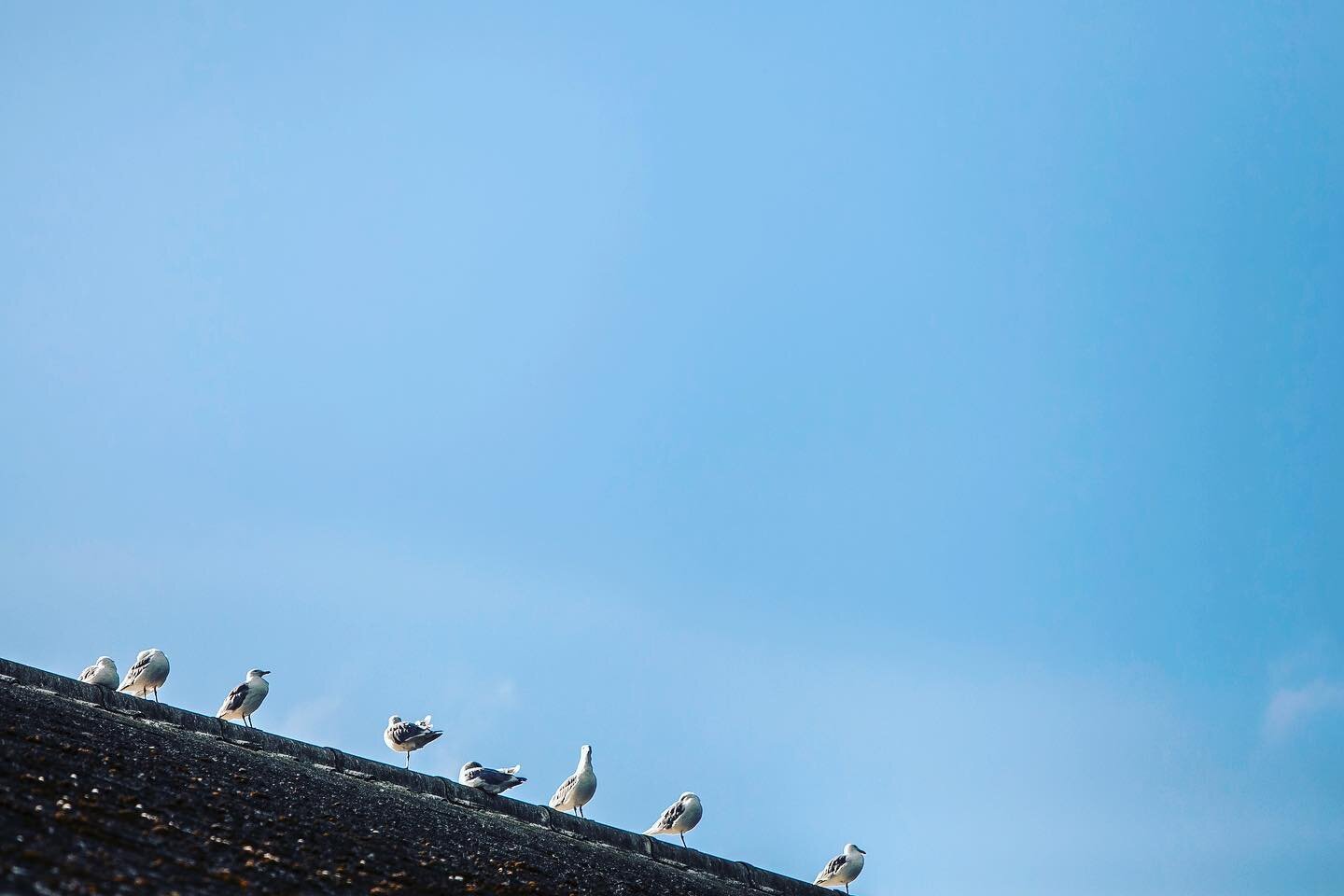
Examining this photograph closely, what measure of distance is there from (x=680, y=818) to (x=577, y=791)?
6.45 ft

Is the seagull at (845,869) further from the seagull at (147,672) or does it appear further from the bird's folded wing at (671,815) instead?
the seagull at (147,672)

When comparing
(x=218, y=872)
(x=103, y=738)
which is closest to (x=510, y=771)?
(x=103, y=738)

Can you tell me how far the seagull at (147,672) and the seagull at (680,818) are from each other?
24.3 ft

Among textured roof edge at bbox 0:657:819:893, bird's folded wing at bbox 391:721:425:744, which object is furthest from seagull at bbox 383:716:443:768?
textured roof edge at bbox 0:657:819:893

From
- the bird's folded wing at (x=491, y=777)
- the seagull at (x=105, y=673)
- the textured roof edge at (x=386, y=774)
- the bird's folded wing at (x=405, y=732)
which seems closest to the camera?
the textured roof edge at (x=386, y=774)

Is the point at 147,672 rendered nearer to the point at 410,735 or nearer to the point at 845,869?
the point at 410,735

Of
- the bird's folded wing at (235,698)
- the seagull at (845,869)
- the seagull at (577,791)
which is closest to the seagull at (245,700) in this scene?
the bird's folded wing at (235,698)

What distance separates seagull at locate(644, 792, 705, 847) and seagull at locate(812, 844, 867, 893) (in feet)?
11.2

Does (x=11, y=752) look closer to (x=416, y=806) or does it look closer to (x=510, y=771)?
(x=416, y=806)

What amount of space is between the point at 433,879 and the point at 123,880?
10.7 ft

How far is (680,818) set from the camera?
2022cm

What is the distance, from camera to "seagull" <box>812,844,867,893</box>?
22.4 metres

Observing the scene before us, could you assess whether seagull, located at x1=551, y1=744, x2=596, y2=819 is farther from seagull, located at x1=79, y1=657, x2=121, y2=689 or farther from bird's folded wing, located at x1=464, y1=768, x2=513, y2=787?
seagull, located at x1=79, y1=657, x2=121, y2=689

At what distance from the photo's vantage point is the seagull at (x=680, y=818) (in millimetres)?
20219
